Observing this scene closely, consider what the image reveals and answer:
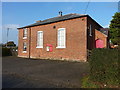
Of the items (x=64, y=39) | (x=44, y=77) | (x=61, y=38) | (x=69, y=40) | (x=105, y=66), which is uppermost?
(x=61, y=38)

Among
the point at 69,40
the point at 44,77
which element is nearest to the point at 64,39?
the point at 69,40

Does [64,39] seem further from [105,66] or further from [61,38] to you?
[105,66]

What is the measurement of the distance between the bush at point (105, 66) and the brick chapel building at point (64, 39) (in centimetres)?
886

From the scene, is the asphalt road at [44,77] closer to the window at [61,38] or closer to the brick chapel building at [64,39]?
the brick chapel building at [64,39]

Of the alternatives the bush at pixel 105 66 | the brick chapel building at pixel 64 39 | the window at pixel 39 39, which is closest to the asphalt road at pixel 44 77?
the bush at pixel 105 66

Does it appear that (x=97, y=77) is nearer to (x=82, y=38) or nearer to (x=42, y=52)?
(x=82, y=38)

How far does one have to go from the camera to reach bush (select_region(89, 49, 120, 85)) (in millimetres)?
5602

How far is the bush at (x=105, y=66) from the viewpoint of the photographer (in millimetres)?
5602

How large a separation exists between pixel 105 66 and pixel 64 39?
11.5 m

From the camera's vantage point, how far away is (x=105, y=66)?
230 inches

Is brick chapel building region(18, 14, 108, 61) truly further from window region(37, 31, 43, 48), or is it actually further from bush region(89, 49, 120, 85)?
bush region(89, 49, 120, 85)

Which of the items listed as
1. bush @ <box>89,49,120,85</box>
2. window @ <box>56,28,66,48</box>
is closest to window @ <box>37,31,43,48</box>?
window @ <box>56,28,66,48</box>

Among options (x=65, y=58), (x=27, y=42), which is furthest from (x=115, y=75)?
(x=27, y=42)

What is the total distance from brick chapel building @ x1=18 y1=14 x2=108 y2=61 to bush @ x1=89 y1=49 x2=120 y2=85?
8.86 metres
